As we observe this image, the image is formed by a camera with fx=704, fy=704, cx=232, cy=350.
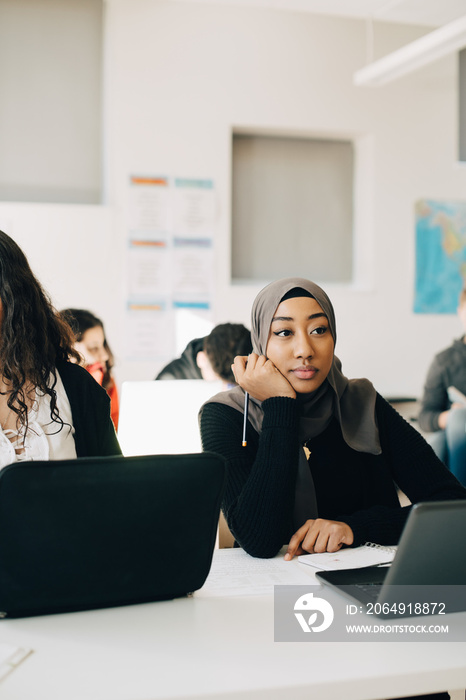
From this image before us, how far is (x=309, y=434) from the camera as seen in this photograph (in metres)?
1.58

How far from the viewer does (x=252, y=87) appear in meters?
4.37

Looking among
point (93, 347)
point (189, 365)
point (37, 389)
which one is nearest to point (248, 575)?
point (37, 389)

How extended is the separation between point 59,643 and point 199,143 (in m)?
3.77

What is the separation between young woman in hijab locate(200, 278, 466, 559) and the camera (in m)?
1.46

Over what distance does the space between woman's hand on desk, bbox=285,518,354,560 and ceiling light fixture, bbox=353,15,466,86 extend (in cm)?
281

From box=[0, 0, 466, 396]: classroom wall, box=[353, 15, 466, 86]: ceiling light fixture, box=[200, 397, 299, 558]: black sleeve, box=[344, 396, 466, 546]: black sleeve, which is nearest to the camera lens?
box=[200, 397, 299, 558]: black sleeve

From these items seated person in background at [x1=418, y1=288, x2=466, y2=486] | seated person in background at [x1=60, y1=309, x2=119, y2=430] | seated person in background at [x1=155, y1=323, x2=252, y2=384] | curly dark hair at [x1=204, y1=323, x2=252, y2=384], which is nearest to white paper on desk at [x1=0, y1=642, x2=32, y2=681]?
seated person in background at [x1=155, y1=323, x2=252, y2=384]

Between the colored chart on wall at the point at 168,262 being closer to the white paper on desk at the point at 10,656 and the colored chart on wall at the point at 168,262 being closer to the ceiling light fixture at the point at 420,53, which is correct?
the ceiling light fixture at the point at 420,53

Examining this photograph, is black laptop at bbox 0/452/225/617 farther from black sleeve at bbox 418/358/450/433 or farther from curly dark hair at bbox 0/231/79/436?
black sleeve at bbox 418/358/450/433

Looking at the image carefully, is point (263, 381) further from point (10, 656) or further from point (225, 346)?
point (225, 346)

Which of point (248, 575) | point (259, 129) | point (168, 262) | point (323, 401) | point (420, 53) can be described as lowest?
point (248, 575)

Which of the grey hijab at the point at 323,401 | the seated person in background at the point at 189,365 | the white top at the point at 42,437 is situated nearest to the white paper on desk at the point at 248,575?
the grey hijab at the point at 323,401

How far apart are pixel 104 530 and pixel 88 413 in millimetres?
673

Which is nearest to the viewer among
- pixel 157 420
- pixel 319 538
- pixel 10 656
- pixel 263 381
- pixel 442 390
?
pixel 10 656
